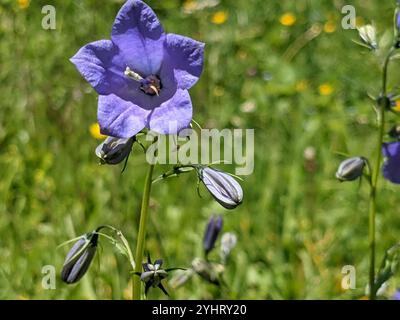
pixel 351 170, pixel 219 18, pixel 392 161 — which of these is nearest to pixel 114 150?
pixel 351 170

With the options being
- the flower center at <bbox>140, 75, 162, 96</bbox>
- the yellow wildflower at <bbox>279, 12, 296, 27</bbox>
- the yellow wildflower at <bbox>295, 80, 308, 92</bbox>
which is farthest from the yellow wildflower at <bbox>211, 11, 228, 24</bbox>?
the flower center at <bbox>140, 75, 162, 96</bbox>

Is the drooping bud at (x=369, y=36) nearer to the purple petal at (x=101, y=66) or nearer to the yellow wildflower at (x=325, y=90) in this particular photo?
the purple petal at (x=101, y=66)

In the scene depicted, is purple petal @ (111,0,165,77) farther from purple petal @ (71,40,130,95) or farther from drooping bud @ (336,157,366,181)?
drooping bud @ (336,157,366,181)

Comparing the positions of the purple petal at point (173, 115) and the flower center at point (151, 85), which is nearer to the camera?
the purple petal at point (173, 115)

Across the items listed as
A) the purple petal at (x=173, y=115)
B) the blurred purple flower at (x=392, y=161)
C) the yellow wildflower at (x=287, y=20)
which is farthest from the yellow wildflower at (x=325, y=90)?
the purple petal at (x=173, y=115)

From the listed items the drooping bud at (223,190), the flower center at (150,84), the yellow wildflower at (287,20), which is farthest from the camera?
the yellow wildflower at (287,20)

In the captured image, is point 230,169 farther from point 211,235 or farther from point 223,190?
point 223,190

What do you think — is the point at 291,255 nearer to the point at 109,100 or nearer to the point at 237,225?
the point at 237,225
